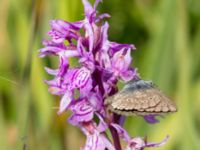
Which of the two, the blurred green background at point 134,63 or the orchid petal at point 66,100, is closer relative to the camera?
the orchid petal at point 66,100

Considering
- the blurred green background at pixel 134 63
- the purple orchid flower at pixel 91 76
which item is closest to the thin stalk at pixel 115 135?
the purple orchid flower at pixel 91 76

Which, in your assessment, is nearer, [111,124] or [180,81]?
[111,124]

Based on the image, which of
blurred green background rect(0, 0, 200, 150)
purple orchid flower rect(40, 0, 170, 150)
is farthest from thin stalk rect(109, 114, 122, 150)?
blurred green background rect(0, 0, 200, 150)

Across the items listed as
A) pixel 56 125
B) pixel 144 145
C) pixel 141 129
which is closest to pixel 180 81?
pixel 141 129

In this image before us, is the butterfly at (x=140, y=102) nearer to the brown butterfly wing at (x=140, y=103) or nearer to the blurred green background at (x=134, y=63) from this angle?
the brown butterfly wing at (x=140, y=103)

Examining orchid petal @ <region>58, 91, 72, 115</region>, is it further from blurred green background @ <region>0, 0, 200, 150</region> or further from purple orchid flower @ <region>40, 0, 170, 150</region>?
blurred green background @ <region>0, 0, 200, 150</region>

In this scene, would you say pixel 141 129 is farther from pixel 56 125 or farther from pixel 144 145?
pixel 144 145

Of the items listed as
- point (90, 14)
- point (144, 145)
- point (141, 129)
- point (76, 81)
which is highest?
point (90, 14)
